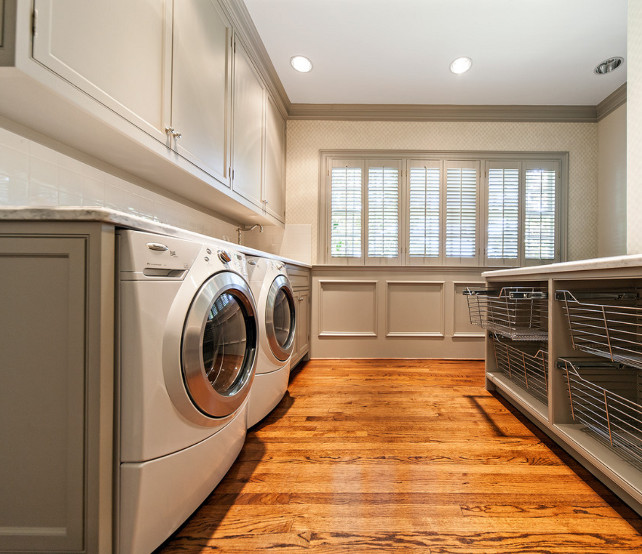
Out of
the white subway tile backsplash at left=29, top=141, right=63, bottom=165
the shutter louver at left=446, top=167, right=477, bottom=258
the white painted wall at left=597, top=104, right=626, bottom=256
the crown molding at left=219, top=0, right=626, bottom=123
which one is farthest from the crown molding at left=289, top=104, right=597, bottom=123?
the white subway tile backsplash at left=29, top=141, right=63, bottom=165

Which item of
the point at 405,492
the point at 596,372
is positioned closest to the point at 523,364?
the point at 596,372

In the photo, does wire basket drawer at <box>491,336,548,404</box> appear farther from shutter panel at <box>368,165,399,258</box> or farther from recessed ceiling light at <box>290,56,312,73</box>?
recessed ceiling light at <box>290,56,312,73</box>

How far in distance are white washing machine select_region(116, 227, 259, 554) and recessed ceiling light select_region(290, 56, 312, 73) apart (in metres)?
2.09

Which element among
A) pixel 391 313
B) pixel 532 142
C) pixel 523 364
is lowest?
pixel 523 364

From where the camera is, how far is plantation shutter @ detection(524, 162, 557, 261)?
2986mm

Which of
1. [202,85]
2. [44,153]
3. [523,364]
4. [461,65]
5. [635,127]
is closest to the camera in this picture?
[44,153]

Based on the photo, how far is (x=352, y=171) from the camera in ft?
9.96

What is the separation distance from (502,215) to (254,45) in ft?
8.55

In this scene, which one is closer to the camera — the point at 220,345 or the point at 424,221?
the point at 220,345

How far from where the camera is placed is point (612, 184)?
2809mm

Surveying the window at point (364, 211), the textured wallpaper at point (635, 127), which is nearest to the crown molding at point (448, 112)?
the window at point (364, 211)

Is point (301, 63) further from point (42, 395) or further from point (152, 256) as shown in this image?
point (42, 395)

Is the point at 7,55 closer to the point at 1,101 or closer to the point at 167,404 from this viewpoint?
the point at 1,101

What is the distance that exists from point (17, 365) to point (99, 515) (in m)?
0.39
